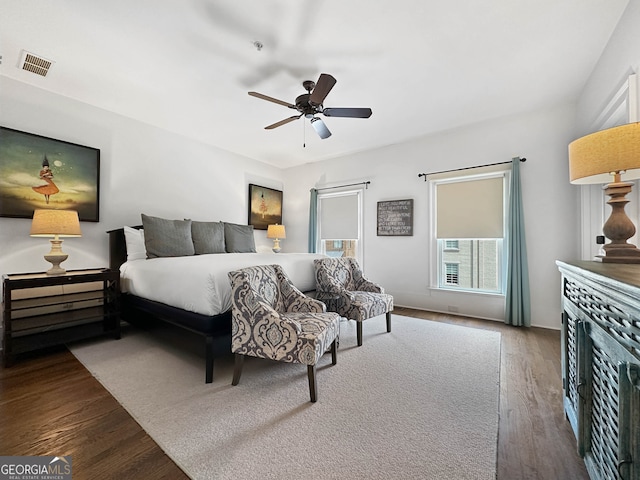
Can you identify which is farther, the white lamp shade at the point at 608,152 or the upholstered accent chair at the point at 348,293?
the upholstered accent chair at the point at 348,293

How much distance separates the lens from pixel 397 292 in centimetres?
456

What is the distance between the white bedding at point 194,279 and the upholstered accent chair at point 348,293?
0.65 feet

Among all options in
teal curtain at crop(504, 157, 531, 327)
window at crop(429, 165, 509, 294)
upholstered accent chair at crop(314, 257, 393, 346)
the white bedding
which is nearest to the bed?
the white bedding

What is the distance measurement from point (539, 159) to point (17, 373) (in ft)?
19.0

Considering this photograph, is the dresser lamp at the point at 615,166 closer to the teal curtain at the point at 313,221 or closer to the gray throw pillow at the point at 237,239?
the gray throw pillow at the point at 237,239

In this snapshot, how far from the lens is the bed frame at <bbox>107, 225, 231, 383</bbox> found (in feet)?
6.81

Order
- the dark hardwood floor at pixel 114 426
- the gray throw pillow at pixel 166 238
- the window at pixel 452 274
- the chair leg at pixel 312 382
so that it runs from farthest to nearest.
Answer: the window at pixel 452 274 < the gray throw pillow at pixel 166 238 < the chair leg at pixel 312 382 < the dark hardwood floor at pixel 114 426

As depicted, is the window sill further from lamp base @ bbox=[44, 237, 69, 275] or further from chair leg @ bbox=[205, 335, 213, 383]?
lamp base @ bbox=[44, 237, 69, 275]

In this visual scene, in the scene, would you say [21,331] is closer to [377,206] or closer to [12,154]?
[12,154]

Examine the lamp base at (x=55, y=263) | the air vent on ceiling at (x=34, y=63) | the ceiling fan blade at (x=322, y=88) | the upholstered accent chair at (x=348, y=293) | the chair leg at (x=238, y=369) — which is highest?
the air vent on ceiling at (x=34, y=63)

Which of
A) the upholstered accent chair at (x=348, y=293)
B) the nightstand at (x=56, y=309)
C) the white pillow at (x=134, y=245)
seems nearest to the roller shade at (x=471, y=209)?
the upholstered accent chair at (x=348, y=293)

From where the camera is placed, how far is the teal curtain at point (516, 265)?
11.3 feet

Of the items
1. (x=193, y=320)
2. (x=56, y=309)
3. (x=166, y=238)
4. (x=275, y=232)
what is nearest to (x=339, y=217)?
(x=275, y=232)

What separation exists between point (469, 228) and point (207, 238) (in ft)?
12.5
